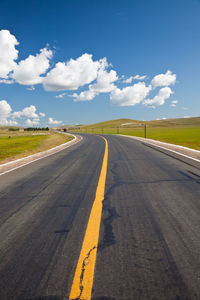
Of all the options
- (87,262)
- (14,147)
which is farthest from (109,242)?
(14,147)

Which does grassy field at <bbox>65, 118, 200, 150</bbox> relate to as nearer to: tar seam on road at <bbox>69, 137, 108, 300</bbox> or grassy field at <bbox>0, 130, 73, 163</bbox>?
grassy field at <bbox>0, 130, 73, 163</bbox>

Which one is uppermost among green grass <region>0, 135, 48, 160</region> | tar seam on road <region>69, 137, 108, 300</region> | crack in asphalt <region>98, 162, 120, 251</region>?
tar seam on road <region>69, 137, 108, 300</region>

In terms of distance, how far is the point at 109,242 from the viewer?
97.3 inches

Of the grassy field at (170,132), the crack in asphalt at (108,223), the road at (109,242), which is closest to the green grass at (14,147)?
the road at (109,242)

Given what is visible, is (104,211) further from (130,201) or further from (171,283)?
(171,283)

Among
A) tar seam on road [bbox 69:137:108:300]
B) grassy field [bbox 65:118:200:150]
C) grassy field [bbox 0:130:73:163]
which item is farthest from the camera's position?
grassy field [bbox 65:118:200:150]

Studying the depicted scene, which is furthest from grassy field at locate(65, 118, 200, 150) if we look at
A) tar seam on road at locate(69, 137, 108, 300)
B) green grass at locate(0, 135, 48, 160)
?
green grass at locate(0, 135, 48, 160)

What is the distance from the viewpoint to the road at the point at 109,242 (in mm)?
1759

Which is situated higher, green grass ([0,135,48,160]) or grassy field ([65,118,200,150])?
grassy field ([65,118,200,150])

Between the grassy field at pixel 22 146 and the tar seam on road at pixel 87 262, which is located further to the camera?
the grassy field at pixel 22 146

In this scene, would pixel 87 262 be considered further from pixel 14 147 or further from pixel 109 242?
pixel 14 147

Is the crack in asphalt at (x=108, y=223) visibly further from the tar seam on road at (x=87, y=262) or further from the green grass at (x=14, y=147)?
the green grass at (x=14, y=147)

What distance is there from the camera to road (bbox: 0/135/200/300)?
69.2 inches

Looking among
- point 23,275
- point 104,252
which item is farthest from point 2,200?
point 104,252
